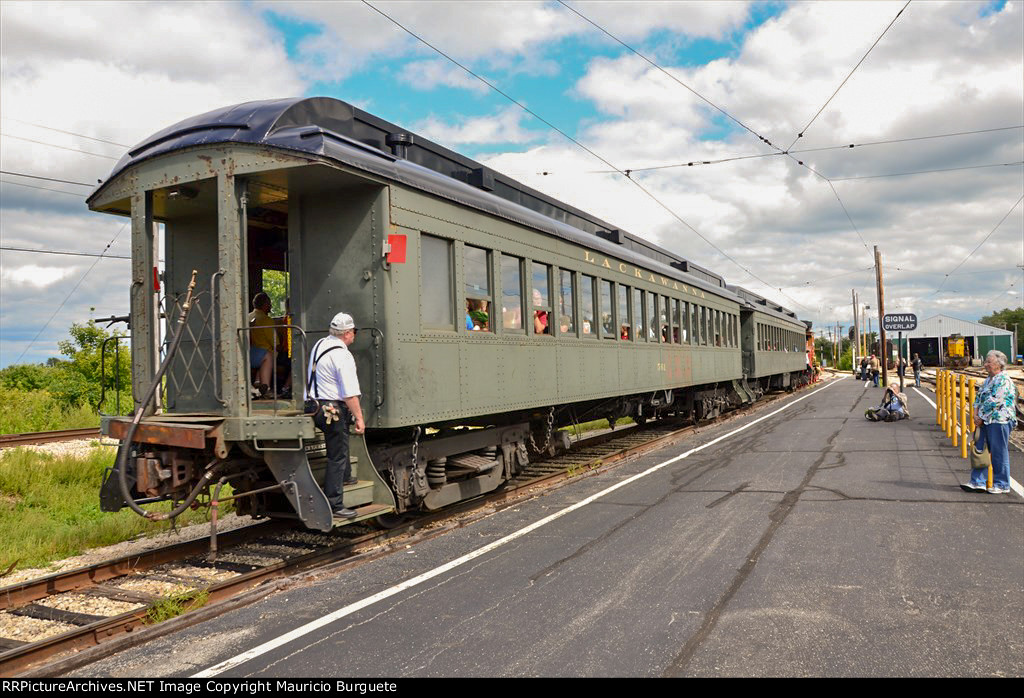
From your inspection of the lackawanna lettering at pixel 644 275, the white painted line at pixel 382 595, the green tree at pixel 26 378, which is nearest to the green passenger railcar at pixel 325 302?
the white painted line at pixel 382 595

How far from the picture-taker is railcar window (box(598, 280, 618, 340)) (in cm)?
1056

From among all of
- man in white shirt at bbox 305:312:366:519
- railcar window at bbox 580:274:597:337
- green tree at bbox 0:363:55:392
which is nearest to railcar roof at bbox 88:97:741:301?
railcar window at bbox 580:274:597:337

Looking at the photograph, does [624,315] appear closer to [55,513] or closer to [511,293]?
[511,293]

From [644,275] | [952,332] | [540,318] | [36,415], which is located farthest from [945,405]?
[952,332]

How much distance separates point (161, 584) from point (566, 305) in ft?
18.5

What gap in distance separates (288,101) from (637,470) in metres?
6.86

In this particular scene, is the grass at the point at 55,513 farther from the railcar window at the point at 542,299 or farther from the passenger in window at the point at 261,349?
the railcar window at the point at 542,299

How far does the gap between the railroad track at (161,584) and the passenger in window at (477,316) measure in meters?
1.97

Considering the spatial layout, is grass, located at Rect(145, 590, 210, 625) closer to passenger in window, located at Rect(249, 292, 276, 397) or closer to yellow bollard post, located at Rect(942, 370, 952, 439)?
passenger in window, located at Rect(249, 292, 276, 397)

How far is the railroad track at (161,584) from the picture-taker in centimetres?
430

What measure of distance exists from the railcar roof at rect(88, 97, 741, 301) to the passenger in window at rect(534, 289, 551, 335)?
33.1 inches

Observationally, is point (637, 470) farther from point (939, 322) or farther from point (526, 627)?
point (939, 322)

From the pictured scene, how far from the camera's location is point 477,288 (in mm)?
7523

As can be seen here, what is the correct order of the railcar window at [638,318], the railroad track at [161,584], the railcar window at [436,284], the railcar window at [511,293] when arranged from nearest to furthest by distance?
the railroad track at [161,584], the railcar window at [436,284], the railcar window at [511,293], the railcar window at [638,318]
